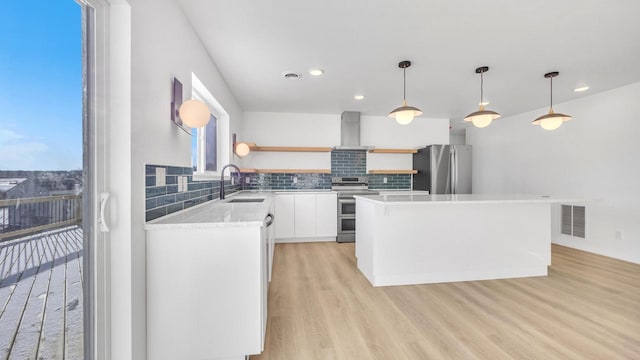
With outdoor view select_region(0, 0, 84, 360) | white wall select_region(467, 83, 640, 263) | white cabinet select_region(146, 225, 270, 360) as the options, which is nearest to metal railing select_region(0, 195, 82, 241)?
outdoor view select_region(0, 0, 84, 360)

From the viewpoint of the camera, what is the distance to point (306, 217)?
4551 mm

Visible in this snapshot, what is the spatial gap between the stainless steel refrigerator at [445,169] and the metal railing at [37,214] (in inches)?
194

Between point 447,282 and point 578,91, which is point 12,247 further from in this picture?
point 578,91

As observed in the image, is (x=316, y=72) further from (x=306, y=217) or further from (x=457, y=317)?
(x=457, y=317)

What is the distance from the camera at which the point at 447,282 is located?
111 inches

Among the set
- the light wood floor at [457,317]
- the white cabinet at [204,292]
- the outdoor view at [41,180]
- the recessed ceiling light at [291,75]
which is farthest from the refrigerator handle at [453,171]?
the outdoor view at [41,180]

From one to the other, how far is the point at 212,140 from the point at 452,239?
3.01 m

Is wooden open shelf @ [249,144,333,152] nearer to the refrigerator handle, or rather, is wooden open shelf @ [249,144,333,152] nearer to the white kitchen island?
the white kitchen island

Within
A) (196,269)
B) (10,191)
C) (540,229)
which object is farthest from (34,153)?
(540,229)

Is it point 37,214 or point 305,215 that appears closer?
point 37,214

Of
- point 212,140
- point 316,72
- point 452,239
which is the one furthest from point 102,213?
point 452,239

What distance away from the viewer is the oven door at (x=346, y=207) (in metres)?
4.62

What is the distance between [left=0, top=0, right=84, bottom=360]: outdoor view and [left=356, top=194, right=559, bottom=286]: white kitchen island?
7.21 ft

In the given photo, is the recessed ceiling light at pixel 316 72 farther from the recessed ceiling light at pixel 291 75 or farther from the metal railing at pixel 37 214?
the metal railing at pixel 37 214
